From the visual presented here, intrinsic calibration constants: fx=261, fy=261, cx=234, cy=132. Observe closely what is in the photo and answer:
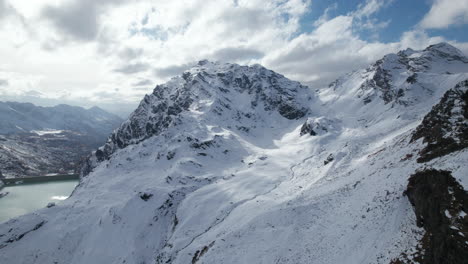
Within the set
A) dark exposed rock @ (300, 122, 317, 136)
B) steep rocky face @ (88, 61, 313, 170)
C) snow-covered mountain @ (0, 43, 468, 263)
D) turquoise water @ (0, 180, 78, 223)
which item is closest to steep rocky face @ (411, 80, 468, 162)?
snow-covered mountain @ (0, 43, 468, 263)

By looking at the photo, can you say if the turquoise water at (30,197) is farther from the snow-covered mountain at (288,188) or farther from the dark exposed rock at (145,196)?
the dark exposed rock at (145,196)

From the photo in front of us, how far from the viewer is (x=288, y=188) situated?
52.2 meters

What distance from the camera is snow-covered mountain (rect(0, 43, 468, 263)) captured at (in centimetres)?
2200

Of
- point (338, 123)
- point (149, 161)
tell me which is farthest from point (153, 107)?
point (338, 123)

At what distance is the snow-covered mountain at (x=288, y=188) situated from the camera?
22000 millimetres

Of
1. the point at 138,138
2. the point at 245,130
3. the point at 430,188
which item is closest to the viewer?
the point at 430,188

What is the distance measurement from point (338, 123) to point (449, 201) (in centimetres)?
10983

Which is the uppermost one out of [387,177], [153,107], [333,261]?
[153,107]

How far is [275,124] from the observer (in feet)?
527

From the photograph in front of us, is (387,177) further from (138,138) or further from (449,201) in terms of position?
(138,138)

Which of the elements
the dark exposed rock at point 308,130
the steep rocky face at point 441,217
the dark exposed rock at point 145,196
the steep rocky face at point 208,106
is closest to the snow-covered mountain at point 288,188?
the steep rocky face at point 441,217

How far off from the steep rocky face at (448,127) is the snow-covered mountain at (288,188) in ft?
0.50

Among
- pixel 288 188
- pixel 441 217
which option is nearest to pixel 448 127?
pixel 441 217

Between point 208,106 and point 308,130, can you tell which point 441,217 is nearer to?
point 308,130
